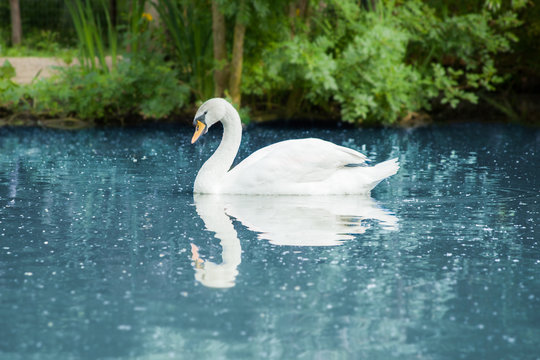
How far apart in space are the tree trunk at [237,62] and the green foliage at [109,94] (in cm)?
83

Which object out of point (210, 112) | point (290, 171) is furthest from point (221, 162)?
point (290, 171)

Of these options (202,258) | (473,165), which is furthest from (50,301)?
(473,165)

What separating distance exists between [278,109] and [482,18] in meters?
4.12

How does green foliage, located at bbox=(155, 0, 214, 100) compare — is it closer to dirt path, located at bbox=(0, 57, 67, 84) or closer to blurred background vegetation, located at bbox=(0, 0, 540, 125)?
blurred background vegetation, located at bbox=(0, 0, 540, 125)

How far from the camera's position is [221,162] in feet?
25.8

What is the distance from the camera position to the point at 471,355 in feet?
12.2

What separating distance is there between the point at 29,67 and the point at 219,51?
5421 millimetres

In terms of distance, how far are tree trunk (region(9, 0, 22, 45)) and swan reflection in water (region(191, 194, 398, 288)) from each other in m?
15.6

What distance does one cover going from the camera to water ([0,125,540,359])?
12.8ft

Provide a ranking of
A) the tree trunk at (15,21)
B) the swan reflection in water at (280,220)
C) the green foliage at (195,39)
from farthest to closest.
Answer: the tree trunk at (15,21) < the green foliage at (195,39) < the swan reflection in water at (280,220)

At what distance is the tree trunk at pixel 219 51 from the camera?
1482 cm

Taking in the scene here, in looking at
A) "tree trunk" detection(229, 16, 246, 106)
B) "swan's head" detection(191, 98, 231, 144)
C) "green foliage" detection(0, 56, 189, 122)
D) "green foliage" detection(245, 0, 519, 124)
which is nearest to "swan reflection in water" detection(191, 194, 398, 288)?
"swan's head" detection(191, 98, 231, 144)

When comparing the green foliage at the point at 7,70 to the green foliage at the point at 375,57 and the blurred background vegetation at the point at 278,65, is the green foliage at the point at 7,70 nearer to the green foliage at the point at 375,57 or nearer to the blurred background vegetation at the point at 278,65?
the blurred background vegetation at the point at 278,65

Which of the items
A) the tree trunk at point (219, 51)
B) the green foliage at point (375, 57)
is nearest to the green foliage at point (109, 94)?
the tree trunk at point (219, 51)
